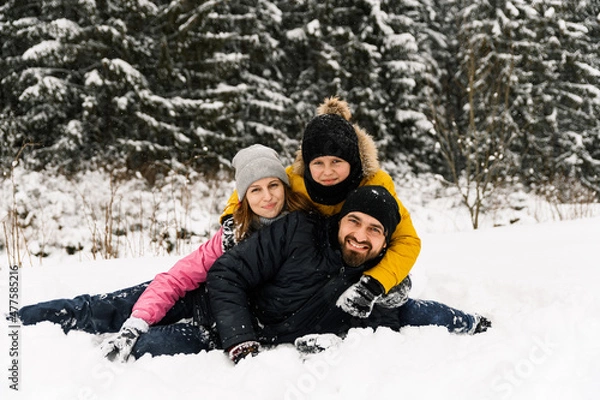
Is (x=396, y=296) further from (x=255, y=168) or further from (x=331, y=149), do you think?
(x=255, y=168)

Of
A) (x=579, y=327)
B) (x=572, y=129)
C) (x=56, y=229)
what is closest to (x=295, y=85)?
(x=56, y=229)

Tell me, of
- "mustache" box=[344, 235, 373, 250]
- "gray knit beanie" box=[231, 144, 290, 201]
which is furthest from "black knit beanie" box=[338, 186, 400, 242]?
"gray knit beanie" box=[231, 144, 290, 201]

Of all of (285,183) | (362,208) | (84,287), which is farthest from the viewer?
(84,287)

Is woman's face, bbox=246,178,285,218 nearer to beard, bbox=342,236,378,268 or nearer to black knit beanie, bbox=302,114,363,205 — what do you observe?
black knit beanie, bbox=302,114,363,205

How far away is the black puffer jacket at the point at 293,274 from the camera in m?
2.29

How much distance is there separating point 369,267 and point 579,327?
3.14 ft

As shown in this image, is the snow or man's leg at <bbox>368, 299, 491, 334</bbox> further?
man's leg at <bbox>368, 299, 491, 334</bbox>

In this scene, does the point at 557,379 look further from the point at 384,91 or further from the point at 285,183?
the point at 384,91

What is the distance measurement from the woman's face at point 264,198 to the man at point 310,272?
6.2 inches

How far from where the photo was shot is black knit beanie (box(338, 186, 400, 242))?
87.6 inches

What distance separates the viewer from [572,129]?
13.3 m

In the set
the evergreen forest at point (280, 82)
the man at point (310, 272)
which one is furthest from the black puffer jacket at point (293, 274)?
the evergreen forest at point (280, 82)

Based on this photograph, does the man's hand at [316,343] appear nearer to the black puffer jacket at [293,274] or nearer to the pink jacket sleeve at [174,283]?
the black puffer jacket at [293,274]

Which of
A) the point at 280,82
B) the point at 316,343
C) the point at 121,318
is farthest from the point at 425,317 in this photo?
the point at 280,82
